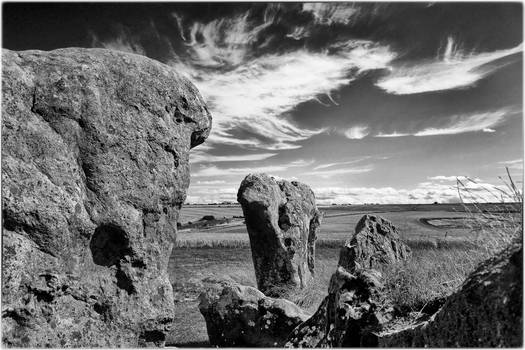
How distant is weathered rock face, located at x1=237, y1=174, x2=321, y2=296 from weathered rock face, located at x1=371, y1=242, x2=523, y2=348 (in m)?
12.5

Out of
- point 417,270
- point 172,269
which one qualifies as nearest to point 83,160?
point 417,270

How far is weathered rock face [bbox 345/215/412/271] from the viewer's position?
457 inches

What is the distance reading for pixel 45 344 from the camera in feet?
20.7

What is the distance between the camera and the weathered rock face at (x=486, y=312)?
12.0 feet

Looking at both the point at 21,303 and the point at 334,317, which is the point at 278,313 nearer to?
the point at 334,317

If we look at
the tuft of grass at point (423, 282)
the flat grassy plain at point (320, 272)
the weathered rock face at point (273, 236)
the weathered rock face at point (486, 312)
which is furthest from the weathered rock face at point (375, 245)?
the weathered rock face at point (486, 312)

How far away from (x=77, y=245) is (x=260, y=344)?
520 cm

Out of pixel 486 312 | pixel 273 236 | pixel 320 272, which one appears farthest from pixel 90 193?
pixel 320 272

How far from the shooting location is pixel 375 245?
42.2 feet

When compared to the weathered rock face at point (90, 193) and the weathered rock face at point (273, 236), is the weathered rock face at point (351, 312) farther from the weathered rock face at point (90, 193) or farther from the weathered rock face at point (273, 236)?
the weathered rock face at point (273, 236)

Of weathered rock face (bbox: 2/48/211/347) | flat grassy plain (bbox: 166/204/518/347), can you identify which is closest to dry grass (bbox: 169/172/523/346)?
flat grassy plain (bbox: 166/204/518/347)

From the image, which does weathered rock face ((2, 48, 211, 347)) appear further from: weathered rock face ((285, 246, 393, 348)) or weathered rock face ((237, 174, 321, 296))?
weathered rock face ((237, 174, 321, 296))

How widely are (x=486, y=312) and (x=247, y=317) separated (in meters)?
7.11

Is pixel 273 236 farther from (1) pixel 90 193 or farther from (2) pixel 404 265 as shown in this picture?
(1) pixel 90 193
